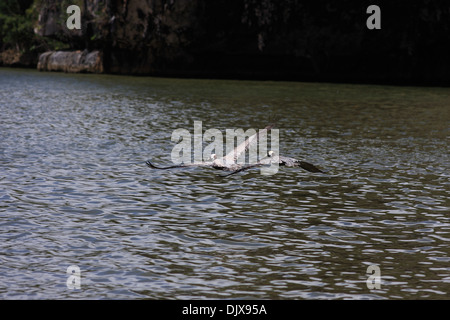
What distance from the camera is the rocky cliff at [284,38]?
40.4m

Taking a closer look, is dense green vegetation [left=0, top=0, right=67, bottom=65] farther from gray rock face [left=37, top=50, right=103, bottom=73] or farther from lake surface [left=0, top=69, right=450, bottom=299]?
lake surface [left=0, top=69, right=450, bottom=299]

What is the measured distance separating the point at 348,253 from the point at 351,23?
111 ft

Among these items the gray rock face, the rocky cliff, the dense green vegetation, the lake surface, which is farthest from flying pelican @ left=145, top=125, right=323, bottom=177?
the dense green vegetation

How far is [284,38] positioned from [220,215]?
106ft

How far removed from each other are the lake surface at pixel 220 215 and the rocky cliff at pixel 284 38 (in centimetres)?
2004

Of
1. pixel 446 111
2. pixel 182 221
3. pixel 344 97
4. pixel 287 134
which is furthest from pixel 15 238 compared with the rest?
pixel 344 97

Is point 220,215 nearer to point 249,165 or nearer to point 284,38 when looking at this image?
point 249,165

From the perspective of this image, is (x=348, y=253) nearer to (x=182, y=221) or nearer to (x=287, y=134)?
(x=182, y=221)

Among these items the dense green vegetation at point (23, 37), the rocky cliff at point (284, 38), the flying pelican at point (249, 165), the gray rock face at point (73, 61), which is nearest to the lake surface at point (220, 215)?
the flying pelican at point (249, 165)

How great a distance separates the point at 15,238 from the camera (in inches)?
350

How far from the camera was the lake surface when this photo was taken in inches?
294

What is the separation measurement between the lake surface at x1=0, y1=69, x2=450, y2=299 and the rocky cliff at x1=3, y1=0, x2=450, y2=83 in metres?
20.0

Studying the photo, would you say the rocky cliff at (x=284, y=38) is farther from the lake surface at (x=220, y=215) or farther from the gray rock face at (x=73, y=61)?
the lake surface at (x=220, y=215)
